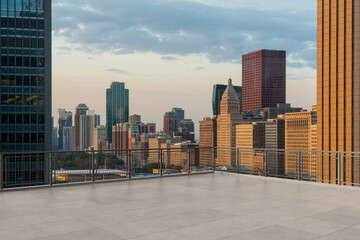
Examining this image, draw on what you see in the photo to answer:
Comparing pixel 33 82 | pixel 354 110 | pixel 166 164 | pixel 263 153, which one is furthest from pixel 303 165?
pixel 33 82

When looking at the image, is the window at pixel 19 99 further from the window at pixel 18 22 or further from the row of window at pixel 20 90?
the window at pixel 18 22

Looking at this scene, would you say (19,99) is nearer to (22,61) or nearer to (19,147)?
(22,61)

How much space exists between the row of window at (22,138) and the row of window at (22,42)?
2107cm

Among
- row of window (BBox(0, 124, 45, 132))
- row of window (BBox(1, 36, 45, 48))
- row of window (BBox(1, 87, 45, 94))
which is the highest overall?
row of window (BBox(1, 36, 45, 48))

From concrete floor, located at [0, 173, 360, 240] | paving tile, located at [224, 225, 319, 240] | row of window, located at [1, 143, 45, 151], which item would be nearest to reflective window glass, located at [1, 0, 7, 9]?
row of window, located at [1, 143, 45, 151]

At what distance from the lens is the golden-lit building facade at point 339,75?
77875 mm

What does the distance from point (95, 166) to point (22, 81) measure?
88.2 metres

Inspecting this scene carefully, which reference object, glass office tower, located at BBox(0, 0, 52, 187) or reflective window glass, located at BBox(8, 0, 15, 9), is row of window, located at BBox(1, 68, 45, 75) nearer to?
glass office tower, located at BBox(0, 0, 52, 187)

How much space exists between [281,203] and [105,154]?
6756 millimetres

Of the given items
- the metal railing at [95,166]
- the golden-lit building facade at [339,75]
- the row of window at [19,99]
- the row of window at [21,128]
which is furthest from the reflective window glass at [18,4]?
the metal railing at [95,166]

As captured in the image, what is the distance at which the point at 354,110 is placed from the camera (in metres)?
80.4

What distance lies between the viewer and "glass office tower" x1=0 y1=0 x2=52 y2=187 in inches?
3669

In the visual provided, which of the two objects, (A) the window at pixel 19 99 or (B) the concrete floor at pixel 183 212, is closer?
(B) the concrete floor at pixel 183 212

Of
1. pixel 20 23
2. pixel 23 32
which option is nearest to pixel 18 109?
pixel 23 32
